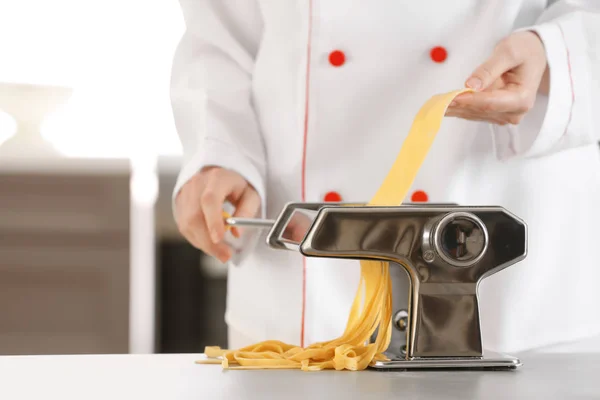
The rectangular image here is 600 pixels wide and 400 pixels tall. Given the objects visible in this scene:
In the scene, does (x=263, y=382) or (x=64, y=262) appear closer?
(x=263, y=382)

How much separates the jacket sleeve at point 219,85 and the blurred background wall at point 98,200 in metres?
2.44

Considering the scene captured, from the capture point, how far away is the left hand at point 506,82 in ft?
2.63

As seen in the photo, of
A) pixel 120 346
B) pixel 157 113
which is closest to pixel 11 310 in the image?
pixel 120 346

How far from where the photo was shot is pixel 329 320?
1.05 m

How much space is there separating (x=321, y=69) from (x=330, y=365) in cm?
51

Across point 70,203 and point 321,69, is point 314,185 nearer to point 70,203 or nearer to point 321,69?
point 321,69

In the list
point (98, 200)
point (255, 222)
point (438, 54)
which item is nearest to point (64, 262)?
point (98, 200)

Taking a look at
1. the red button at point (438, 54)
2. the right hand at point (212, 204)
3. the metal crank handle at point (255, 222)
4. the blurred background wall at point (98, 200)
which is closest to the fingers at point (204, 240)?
the right hand at point (212, 204)

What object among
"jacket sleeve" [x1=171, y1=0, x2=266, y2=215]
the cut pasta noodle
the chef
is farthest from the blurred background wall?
the cut pasta noodle

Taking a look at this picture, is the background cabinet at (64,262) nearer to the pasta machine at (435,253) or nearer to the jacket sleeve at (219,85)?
the jacket sleeve at (219,85)

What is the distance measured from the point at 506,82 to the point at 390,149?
0.22m

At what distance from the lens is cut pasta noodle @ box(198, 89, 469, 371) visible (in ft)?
2.23

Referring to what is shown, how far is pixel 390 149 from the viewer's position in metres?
1.05

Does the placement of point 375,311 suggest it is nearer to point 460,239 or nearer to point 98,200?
point 460,239
